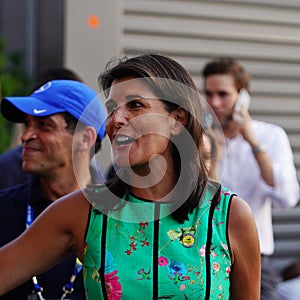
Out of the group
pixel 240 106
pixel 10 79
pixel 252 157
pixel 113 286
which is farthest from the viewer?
pixel 10 79

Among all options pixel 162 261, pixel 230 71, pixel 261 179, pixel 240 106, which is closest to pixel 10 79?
pixel 230 71

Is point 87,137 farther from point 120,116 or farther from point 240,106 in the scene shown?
point 240,106

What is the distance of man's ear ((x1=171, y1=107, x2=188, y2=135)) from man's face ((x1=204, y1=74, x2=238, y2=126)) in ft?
7.07

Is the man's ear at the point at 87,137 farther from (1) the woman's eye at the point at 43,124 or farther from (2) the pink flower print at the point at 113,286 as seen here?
(2) the pink flower print at the point at 113,286

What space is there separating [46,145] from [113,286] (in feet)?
3.95

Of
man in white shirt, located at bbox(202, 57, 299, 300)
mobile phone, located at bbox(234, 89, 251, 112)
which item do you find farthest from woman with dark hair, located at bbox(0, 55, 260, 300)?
mobile phone, located at bbox(234, 89, 251, 112)

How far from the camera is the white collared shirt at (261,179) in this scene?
173 inches

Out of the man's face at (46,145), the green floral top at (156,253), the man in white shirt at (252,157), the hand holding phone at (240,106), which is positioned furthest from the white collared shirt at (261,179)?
the green floral top at (156,253)

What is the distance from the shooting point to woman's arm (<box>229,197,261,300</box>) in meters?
2.41

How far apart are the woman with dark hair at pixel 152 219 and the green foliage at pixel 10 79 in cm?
348

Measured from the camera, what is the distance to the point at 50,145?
133 inches

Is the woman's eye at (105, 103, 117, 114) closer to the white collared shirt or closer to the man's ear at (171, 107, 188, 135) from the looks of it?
the man's ear at (171, 107, 188, 135)

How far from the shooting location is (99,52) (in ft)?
19.4

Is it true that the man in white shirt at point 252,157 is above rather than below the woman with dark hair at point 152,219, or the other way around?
below
